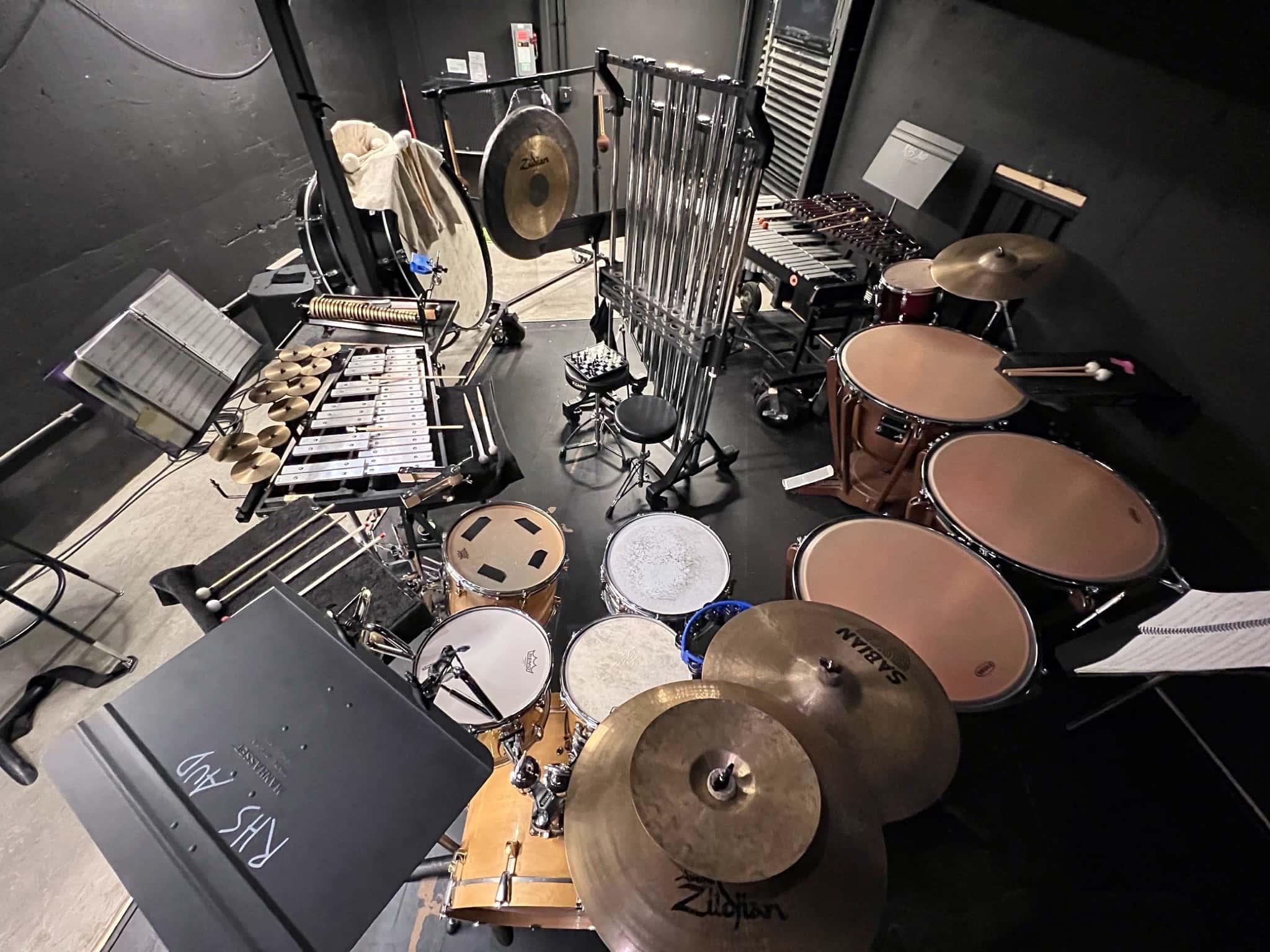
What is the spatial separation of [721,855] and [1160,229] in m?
3.71

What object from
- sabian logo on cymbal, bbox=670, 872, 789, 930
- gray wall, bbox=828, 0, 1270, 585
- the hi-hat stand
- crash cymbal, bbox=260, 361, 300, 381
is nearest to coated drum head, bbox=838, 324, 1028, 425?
gray wall, bbox=828, 0, 1270, 585

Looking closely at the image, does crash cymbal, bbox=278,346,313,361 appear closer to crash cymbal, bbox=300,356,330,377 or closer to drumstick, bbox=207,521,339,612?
crash cymbal, bbox=300,356,330,377

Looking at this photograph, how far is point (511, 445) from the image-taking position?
163 inches

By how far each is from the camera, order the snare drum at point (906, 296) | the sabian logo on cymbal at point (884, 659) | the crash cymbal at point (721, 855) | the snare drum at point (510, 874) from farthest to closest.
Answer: the snare drum at point (906, 296)
the snare drum at point (510, 874)
the sabian logo on cymbal at point (884, 659)
the crash cymbal at point (721, 855)

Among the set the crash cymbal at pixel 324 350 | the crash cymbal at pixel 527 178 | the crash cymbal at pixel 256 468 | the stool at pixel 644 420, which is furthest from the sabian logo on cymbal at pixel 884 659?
the crash cymbal at pixel 527 178

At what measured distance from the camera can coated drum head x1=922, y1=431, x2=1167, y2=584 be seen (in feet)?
7.04

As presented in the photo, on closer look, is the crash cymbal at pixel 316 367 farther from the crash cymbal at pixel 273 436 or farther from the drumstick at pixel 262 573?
the drumstick at pixel 262 573

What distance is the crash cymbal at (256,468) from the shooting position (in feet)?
7.59

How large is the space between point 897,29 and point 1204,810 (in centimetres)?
559

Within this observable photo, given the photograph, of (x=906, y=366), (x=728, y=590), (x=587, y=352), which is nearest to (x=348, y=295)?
(x=587, y=352)

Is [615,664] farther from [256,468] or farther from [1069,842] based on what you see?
[1069,842]

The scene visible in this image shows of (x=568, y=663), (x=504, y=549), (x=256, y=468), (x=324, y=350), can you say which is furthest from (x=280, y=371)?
(x=568, y=663)

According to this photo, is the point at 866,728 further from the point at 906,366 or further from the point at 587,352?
the point at 587,352

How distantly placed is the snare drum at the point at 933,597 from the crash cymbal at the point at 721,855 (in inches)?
31.4
